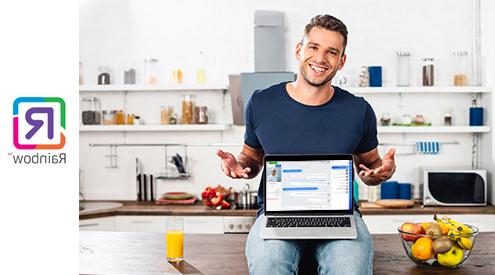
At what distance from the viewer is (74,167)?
1835 mm

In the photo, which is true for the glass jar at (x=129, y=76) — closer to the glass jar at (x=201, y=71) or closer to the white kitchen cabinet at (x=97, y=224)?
the glass jar at (x=201, y=71)

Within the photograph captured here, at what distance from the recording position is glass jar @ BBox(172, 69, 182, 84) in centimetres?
532

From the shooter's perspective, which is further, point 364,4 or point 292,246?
point 364,4

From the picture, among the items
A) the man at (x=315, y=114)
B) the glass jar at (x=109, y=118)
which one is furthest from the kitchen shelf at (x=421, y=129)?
the man at (x=315, y=114)

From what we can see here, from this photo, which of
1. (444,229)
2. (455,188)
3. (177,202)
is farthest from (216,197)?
(444,229)

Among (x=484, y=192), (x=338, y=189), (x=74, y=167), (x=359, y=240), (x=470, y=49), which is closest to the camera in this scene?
(x=74, y=167)

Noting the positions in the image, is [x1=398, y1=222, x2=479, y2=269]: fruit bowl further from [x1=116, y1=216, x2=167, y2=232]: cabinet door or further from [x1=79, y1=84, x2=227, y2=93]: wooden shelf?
[x1=79, y1=84, x2=227, y2=93]: wooden shelf

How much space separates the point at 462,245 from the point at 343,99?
0.70 metres

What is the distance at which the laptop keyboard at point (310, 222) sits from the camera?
2.46m

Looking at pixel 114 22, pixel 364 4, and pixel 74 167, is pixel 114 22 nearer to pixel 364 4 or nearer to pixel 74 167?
pixel 364 4

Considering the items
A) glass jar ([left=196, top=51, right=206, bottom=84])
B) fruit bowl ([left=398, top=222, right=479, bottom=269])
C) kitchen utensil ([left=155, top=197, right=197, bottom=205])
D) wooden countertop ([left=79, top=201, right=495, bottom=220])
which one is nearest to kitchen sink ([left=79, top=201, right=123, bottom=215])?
wooden countertop ([left=79, top=201, right=495, bottom=220])

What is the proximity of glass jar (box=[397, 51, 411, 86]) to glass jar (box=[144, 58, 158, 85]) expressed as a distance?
5.97 ft

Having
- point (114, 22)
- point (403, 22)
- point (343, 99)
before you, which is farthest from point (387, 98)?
point (343, 99)

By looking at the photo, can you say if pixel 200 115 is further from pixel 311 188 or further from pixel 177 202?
pixel 311 188
